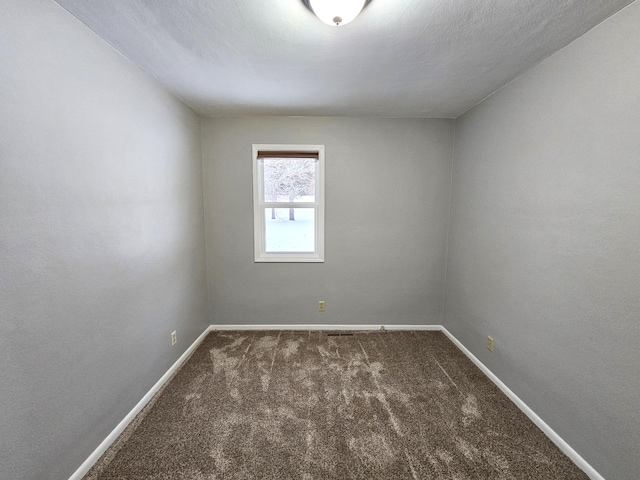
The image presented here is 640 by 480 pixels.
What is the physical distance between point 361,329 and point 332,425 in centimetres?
144

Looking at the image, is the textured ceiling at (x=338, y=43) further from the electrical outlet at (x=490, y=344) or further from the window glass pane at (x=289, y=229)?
the electrical outlet at (x=490, y=344)

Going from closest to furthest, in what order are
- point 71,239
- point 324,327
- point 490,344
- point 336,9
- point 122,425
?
point 336,9, point 71,239, point 122,425, point 490,344, point 324,327

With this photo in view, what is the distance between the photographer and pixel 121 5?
124 cm

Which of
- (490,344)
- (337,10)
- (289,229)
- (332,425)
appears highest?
(337,10)

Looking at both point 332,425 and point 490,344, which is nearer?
point 332,425

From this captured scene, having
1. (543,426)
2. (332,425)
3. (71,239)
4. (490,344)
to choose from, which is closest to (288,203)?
(71,239)

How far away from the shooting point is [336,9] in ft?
3.87

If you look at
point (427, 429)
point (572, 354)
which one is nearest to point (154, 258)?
point (427, 429)

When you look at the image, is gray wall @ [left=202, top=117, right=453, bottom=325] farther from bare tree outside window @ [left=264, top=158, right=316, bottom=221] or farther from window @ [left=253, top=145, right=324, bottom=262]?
bare tree outside window @ [left=264, top=158, right=316, bottom=221]

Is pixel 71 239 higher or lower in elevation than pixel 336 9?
lower

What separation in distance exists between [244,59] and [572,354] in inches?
109

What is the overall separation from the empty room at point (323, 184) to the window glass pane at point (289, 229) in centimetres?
47

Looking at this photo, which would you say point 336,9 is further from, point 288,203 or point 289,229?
point 289,229

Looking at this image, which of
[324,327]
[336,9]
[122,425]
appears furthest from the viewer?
[324,327]
